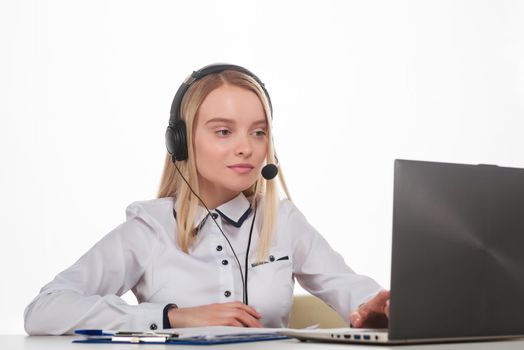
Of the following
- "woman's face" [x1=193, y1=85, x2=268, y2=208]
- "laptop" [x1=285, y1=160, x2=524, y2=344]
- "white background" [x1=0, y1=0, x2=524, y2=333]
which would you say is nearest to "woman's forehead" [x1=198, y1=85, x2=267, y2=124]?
"woman's face" [x1=193, y1=85, x2=268, y2=208]

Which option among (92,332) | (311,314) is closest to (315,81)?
(311,314)

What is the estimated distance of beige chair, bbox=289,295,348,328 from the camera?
2.04m

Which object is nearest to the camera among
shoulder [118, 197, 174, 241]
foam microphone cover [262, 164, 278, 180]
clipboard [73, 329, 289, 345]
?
clipboard [73, 329, 289, 345]

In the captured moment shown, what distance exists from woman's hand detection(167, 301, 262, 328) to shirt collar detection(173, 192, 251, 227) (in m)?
0.39

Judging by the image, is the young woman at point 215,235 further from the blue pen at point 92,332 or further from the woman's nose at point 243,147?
the blue pen at point 92,332

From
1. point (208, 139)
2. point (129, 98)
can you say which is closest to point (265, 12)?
point (129, 98)

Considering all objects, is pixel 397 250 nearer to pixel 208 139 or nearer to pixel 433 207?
pixel 433 207

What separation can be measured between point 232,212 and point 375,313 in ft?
1.95

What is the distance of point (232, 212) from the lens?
1.97 metres

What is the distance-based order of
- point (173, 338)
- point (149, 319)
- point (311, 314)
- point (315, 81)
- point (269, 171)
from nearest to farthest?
point (173, 338), point (149, 319), point (269, 171), point (311, 314), point (315, 81)

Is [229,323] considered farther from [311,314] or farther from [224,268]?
[311,314]

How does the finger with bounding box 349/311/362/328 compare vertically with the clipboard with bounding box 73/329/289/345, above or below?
above

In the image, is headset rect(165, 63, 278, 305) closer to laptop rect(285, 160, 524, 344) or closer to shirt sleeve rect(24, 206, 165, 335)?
shirt sleeve rect(24, 206, 165, 335)

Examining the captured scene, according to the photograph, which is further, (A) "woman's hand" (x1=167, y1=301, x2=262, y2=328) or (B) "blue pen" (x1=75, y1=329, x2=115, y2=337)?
(A) "woman's hand" (x1=167, y1=301, x2=262, y2=328)
